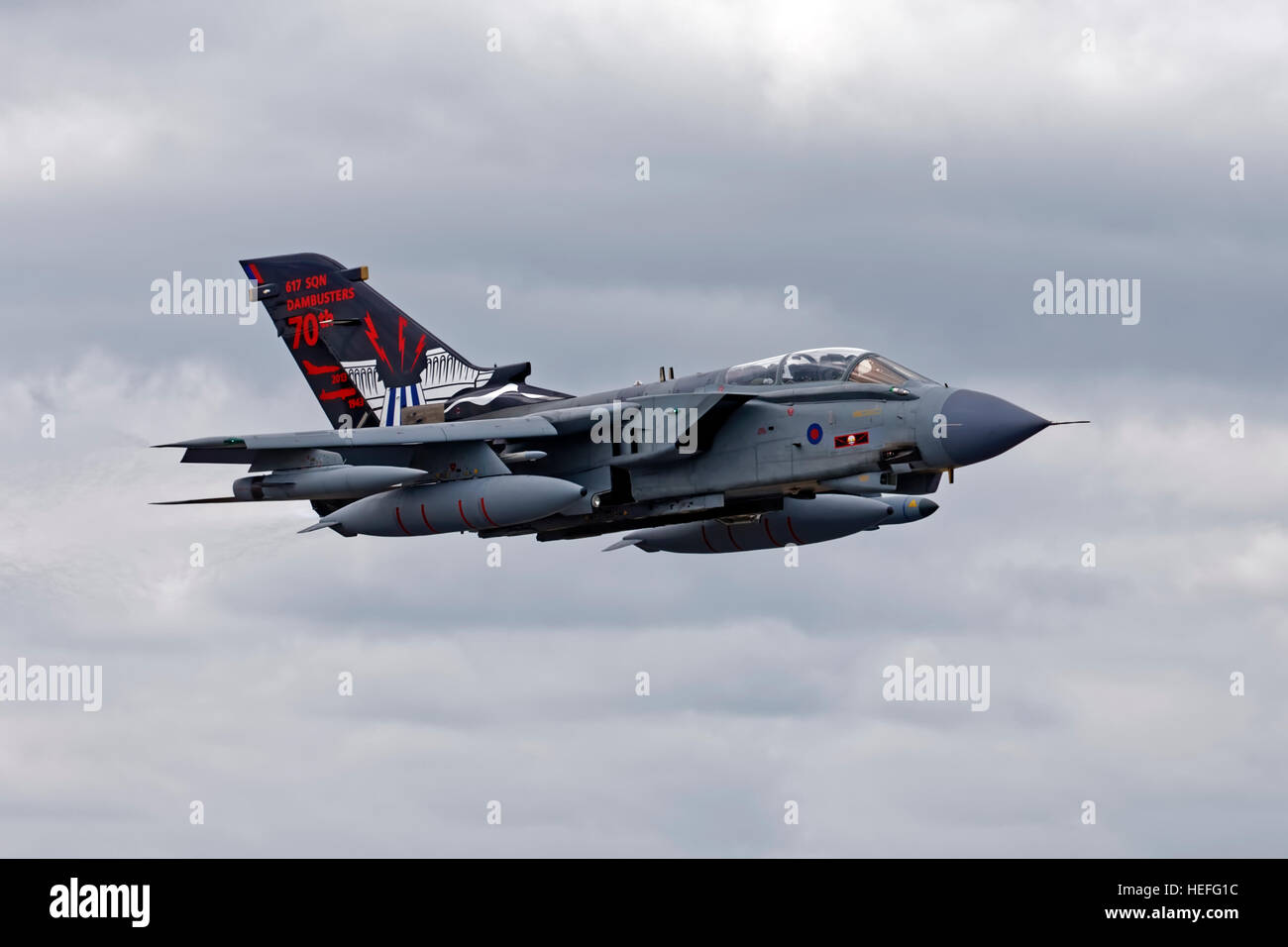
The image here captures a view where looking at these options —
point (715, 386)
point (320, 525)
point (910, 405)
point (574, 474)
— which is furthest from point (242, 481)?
point (910, 405)

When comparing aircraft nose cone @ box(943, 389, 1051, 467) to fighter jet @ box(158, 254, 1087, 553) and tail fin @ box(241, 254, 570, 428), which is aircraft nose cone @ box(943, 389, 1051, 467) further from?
tail fin @ box(241, 254, 570, 428)

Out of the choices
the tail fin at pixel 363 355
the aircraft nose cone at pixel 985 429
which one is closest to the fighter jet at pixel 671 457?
the aircraft nose cone at pixel 985 429

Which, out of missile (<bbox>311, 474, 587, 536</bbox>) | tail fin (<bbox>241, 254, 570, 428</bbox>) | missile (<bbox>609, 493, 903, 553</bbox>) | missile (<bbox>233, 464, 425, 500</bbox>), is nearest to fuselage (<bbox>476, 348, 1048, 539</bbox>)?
missile (<bbox>311, 474, 587, 536</bbox>)

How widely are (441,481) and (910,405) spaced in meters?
8.72

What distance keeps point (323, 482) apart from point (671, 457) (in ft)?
20.7

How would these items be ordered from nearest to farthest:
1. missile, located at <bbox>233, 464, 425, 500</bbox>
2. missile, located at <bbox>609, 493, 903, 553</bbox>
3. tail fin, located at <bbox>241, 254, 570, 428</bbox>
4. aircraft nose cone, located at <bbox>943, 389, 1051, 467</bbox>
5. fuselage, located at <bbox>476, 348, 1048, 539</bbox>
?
aircraft nose cone, located at <bbox>943, 389, 1051, 467</bbox>, fuselage, located at <bbox>476, 348, 1048, 539</bbox>, missile, located at <bbox>233, 464, 425, 500</bbox>, missile, located at <bbox>609, 493, 903, 553</bbox>, tail fin, located at <bbox>241, 254, 570, 428</bbox>

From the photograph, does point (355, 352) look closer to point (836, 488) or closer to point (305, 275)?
point (305, 275)

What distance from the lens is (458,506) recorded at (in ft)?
118

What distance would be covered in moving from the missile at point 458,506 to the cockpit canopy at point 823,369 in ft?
12.6

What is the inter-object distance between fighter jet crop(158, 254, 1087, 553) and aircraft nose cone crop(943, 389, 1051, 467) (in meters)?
0.02

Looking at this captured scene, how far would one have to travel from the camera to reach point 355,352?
1713 inches

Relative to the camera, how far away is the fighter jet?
115 feet

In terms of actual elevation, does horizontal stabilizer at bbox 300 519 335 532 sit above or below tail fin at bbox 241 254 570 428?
below

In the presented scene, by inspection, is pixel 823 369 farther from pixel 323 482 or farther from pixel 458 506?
pixel 323 482
